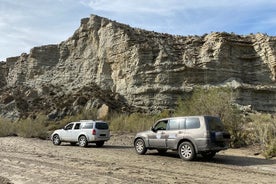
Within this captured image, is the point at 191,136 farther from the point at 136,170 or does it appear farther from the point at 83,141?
the point at 83,141

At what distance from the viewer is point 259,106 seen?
47312 millimetres

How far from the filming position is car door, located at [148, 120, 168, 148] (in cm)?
1636

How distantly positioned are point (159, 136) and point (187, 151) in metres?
1.78

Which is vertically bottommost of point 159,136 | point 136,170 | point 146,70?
point 136,170

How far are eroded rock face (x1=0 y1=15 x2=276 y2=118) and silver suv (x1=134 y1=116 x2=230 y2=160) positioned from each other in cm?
2775

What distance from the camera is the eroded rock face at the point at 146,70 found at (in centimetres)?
4716

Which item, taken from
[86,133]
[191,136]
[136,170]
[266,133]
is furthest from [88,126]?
[136,170]

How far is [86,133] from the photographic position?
22.5 metres

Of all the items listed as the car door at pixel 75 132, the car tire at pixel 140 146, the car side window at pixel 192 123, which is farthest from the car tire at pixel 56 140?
the car side window at pixel 192 123

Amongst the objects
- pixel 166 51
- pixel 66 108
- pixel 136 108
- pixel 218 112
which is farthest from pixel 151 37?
pixel 218 112

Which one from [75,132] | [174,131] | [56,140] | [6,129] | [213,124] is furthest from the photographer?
[6,129]

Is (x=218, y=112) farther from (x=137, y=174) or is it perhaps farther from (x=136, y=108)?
(x=136, y=108)

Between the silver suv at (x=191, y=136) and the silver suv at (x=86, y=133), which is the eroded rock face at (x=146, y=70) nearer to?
the silver suv at (x=86, y=133)

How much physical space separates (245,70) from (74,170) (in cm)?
4240
